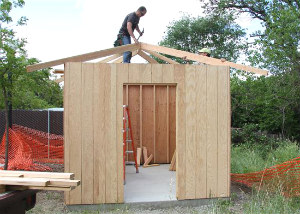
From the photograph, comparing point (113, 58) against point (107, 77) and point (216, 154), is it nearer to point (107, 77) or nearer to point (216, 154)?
point (107, 77)

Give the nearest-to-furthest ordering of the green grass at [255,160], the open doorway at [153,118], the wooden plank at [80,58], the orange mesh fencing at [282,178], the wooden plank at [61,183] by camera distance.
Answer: the wooden plank at [61,183] < the wooden plank at [80,58] < the orange mesh fencing at [282,178] < the green grass at [255,160] < the open doorway at [153,118]

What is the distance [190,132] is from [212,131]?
0.40 meters

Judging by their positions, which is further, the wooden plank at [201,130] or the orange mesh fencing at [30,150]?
the orange mesh fencing at [30,150]

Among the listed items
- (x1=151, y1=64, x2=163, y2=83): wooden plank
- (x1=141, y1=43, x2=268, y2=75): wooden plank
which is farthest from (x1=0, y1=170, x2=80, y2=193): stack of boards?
(x1=141, y1=43, x2=268, y2=75): wooden plank

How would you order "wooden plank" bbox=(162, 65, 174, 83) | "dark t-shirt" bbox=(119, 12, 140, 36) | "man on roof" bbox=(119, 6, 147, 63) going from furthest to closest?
1. "dark t-shirt" bbox=(119, 12, 140, 36)
2. "man on roof" bbox=(119, 6, 147, 63)
3. "wooden plank" bbox=(162, 65, 174, 83)

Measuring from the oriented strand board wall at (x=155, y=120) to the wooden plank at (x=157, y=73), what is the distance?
3.78m

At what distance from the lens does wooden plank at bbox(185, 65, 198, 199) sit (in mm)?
5570

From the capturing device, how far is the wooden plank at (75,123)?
5.24 m

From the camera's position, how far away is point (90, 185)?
5.31 meters

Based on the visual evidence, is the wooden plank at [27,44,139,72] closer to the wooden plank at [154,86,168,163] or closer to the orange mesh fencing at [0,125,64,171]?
the wooden plank at [154,86,168,163]

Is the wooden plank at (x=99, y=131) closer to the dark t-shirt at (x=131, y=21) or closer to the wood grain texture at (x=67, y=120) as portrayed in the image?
the wood grain texture at (x=67, y=120)

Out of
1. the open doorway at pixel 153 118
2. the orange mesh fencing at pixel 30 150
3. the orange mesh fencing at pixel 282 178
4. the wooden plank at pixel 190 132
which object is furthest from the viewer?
the open doorway at pixel 153 118

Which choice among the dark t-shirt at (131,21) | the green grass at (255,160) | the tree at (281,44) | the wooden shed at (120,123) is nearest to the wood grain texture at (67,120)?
the wooden shed at (120,123)

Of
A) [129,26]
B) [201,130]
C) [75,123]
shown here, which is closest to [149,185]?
[201,130]
